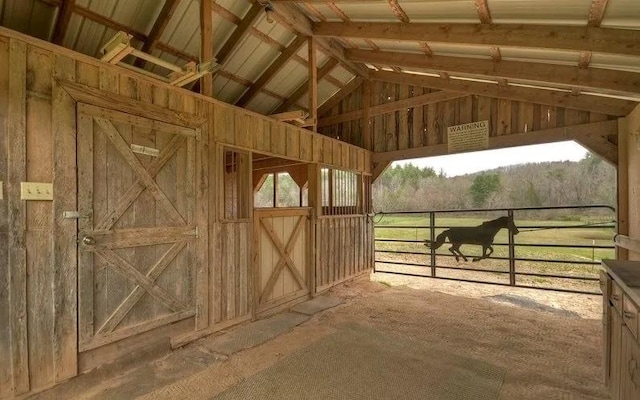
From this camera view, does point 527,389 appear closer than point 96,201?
Yes

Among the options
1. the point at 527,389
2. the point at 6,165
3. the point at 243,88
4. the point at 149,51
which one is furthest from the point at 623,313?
the point at 243,88

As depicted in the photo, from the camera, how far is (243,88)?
5145 millimetres

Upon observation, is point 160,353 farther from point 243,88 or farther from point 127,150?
point 243,88

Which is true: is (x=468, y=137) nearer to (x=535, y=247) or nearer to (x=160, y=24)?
(x=535, y=247)

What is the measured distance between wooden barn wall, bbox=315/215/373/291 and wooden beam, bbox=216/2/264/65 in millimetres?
2657

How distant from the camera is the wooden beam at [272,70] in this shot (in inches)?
180

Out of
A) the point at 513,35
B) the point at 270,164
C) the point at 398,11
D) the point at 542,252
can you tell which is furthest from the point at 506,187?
the point at 398,11

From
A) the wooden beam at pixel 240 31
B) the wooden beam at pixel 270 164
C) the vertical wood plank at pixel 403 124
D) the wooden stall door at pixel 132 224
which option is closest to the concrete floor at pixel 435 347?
the wooden stall door at pixel 132 224

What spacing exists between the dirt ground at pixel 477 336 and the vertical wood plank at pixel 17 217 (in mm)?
785

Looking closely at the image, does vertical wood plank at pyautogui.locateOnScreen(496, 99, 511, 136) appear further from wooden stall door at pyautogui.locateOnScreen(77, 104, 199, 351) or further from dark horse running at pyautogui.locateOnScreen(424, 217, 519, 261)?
wooden stall door at pyautogui.locateOnScreen(77, 104, 199, 351)

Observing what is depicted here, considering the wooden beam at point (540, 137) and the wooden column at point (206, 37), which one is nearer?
the wooden column at point (206, 37)

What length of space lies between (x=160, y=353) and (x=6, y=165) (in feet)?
5.79

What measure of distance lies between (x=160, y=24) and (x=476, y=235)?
5374mm

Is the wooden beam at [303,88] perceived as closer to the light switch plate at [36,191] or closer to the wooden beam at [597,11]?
the wooden beam at [597,11]
